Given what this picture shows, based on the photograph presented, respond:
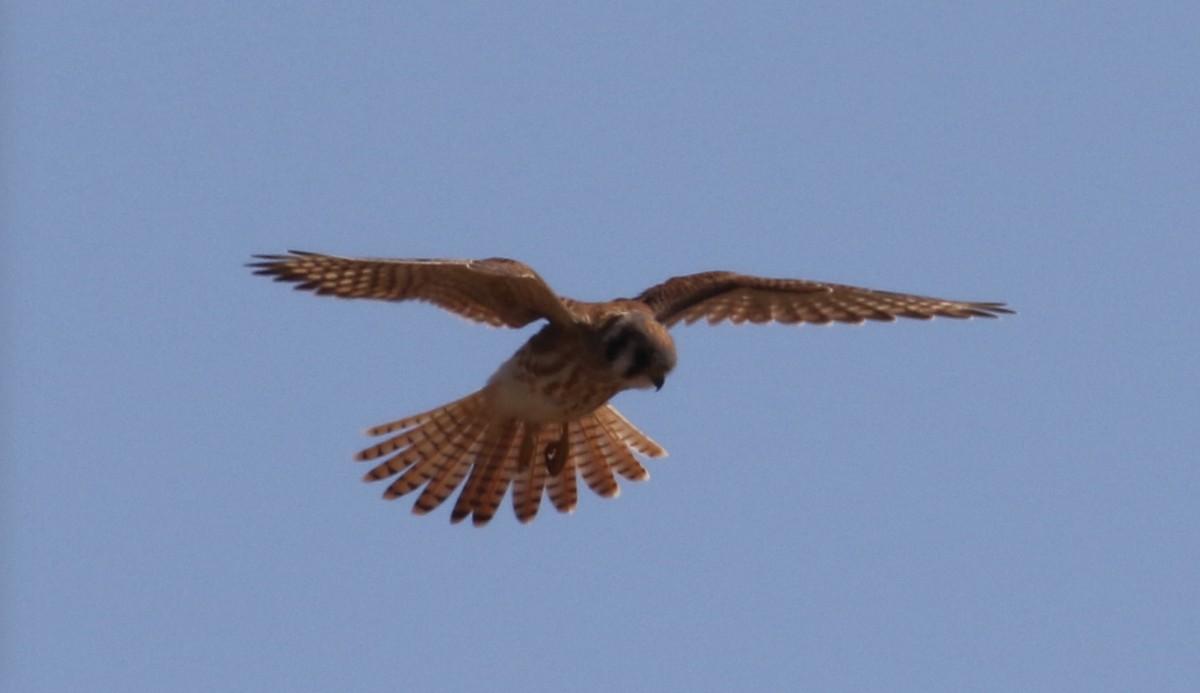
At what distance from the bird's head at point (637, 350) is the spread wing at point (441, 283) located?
0.35 meters

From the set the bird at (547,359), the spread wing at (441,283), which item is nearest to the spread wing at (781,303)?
the bird at (547,359)

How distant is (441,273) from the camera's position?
12.3 m

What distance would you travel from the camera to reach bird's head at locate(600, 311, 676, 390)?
12359mm

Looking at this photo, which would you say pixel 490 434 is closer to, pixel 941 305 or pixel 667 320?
pixel 667 320

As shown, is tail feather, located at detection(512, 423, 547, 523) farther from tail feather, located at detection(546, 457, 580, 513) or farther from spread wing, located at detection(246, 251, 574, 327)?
spread wing, located at detection(246, 251, 574, 327)

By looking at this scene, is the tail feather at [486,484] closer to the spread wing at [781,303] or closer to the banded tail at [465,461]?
the banded tail at [465,461]

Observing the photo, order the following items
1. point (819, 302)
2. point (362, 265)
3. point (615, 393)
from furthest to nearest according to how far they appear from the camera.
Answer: point (819, 302)
point (615, 393)
point (362, 265)

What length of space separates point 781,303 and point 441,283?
2302mm

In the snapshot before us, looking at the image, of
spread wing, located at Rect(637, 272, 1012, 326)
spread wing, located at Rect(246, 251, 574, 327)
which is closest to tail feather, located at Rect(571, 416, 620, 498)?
spread wing, located at Rect(637, 272, 1012, 326)

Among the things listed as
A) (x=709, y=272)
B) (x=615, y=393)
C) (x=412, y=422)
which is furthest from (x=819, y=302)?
(x=412, y=422)

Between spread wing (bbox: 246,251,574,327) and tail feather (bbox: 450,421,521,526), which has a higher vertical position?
spread wing (bbox: 246,251,574,327)

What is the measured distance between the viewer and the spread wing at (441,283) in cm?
1184

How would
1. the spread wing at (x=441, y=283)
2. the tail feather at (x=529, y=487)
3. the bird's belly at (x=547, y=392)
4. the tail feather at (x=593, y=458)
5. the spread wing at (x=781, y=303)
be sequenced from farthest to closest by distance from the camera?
the tail feather at (x=593, y=458), the tail feather at (x=529, y=487), the spread wing at (x=781, y=303), the bird's belly at (x=547, y=392), the spread wing at (x=441, y=283)

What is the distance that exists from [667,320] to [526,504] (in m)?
1.39
